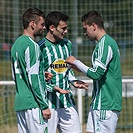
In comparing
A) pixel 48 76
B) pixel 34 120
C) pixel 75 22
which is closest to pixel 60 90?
pixel 48 76

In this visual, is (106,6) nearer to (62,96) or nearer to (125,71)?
(125,71)

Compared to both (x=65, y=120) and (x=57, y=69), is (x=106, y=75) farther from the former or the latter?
(x=65, y=120)

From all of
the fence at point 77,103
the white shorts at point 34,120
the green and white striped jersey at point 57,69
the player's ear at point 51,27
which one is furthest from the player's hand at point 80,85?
the fence at point 77,103

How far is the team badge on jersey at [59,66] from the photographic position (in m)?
6.48

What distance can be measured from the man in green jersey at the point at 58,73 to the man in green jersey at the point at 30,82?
0.64 m

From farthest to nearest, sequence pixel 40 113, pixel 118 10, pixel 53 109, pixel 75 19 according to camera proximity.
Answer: pixel 118 10, pixel 75 19, pixel 53 109, pixel 40 113

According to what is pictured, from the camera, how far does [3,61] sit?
14.8 metres

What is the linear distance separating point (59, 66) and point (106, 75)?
655 millimetres

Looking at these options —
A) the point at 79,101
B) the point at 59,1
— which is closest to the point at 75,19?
the point at 59,1

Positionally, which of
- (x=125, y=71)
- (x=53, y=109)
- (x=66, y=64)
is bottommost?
(x=125, y=71)

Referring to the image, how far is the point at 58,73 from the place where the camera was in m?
6.49

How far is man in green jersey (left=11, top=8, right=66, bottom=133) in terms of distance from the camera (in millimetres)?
5660

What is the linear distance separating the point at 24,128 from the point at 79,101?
2389 millimetres

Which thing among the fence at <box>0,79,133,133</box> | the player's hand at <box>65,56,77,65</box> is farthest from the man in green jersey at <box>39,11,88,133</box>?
the fence at <box>0,79,133,133</box>
